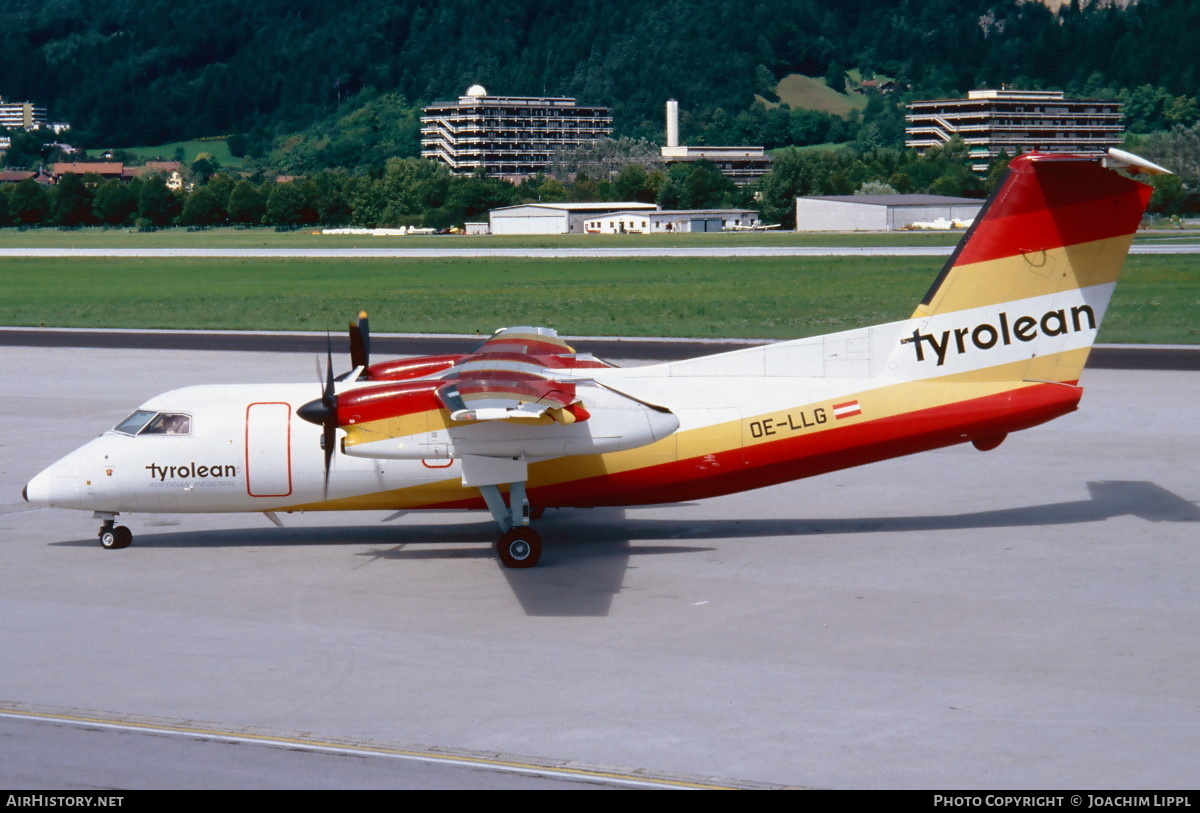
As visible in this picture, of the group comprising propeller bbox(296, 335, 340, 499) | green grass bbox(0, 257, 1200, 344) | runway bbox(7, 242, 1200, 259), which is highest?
propeller bbox(296, 335, 340, 499)

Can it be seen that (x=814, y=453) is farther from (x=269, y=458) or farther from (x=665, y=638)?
(x=269, y=458)

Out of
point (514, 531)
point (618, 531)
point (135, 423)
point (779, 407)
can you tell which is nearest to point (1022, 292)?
point (779, 407)

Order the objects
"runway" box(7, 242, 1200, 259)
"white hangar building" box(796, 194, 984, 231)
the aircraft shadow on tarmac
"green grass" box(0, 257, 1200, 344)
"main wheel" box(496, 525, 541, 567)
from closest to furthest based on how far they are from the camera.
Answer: "main wheel" box(496, 525, 541, 567), the aircraft shadow on tarmac, "green grass" box(0, 257, 1200, 344), "runway" box(7, 242, 1200, 259), "white hangar building" box(796, 194, 984, 231)

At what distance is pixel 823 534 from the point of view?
2252cm

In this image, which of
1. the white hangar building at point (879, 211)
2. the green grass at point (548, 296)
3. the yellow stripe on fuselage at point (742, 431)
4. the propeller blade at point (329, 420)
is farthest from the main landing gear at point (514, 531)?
the white hangar building at point (879, 211)

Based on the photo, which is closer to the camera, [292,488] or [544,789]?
[544,789]

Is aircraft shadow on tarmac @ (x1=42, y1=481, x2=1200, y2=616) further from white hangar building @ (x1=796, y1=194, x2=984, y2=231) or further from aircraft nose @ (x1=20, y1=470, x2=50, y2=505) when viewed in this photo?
white hangar building @ (x1=796, y1=194, x2=984, y2=231)

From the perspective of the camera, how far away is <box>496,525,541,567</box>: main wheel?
20.4 m

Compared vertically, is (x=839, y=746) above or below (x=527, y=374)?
below

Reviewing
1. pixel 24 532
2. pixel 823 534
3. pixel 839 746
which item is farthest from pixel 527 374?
pixel 24 532

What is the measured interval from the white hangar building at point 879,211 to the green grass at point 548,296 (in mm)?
63580

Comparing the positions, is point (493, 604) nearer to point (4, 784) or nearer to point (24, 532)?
point (4, 784)

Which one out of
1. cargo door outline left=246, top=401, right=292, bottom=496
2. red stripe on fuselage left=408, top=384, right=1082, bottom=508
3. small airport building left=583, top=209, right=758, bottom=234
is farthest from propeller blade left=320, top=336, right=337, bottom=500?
small airport building left=583, top=209, right=758, bottom=234
